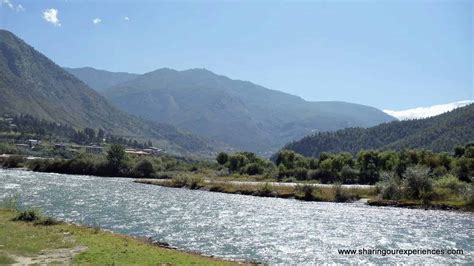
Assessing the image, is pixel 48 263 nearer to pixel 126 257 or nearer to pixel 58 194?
pixel 126 257

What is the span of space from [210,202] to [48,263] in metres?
57.7

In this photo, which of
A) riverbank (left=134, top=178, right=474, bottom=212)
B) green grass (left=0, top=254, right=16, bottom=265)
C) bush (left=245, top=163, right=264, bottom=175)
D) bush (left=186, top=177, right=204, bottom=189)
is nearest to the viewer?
green grass (left=0, top=254, right=16, bottom=265)

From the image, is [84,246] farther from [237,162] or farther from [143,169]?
[237,162]

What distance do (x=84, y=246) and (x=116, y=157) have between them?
5280 inches

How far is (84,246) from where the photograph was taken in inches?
1270

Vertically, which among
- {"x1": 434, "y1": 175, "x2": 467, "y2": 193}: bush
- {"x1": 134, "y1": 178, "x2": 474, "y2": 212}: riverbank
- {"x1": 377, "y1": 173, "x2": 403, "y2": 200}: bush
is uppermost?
{"x1": 434, "y1": 175, "x2": 467, "y2": 193}: bush

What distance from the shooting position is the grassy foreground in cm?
2842

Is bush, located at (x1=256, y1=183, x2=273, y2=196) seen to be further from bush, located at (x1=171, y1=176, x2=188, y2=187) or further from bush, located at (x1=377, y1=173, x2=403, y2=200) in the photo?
bush, located at (x1=171, y1=176, x2=188, y2=187)

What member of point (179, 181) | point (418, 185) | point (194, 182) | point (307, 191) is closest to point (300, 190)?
point (307, 191)

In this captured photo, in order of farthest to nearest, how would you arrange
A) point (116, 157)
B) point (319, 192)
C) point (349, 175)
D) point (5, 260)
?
1. point (116, 157)
2. point (349, 175)
3. point (319, 192)
4. point (5, 260)

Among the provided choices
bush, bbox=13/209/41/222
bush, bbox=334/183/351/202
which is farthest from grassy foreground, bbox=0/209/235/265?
bush, bbox=334/183/351/202

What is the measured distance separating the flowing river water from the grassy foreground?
676 centimetres

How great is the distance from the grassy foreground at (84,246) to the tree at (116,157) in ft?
404

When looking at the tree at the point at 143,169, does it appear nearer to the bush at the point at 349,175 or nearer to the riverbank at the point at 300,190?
the riverbank at the point at 300,190
